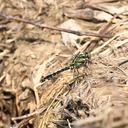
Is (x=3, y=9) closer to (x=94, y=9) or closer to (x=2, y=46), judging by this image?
(x=2, y=46)

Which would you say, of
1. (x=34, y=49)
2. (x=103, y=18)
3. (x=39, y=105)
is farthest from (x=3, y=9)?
(x=39, y=105)

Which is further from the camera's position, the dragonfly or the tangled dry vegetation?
the dragonfly

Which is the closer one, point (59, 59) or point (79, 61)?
point (79, 61)

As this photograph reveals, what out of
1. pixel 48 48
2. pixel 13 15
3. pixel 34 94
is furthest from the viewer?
pixel 13 15

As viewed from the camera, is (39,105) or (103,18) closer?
(39,105)

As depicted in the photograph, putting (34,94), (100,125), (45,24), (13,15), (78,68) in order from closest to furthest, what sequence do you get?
(100,125) < (78,68) < (34,94) < (45,24) < (13,15)

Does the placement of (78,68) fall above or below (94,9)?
below

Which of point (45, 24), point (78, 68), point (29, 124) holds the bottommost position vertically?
point (29, 124)

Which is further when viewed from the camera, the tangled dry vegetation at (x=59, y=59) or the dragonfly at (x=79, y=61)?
the dragonfly at (x=79, y=61)
